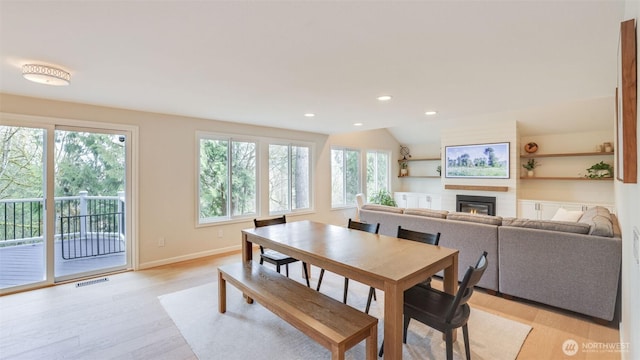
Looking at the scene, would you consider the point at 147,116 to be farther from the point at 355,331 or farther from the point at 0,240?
the point at 355,331

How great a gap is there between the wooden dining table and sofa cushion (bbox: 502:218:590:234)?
3.93 feet

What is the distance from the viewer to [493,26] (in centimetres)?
161

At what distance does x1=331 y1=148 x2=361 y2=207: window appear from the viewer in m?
6.50

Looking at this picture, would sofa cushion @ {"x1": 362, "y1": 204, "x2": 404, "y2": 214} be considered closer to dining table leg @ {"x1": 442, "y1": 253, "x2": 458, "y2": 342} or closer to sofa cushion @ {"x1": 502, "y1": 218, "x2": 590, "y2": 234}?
sofa cushion @ {"x1": 502, "y1": 218, "x2": 590, "y2": 234}

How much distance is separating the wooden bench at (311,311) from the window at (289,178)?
2760 millimetres

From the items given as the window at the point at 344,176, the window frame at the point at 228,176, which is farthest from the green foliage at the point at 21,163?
the window at the point at 344,176

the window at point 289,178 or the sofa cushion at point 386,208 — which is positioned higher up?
the window at point 289,178

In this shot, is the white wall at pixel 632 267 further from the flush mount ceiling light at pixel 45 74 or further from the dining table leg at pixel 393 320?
the flush mount ceiling light at pixel 45 74

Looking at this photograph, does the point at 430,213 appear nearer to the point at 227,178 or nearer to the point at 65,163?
the point at 227,178

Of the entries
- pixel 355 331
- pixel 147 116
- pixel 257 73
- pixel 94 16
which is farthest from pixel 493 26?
pixel 147 116

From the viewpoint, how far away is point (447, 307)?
6.23 feet

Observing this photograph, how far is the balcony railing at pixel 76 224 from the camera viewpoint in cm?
338

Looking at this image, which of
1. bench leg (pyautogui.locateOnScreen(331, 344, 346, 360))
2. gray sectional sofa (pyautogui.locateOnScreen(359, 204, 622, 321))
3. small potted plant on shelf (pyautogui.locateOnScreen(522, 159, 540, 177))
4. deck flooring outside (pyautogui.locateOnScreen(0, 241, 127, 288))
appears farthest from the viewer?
small potted plant on shelf (pyautogui.locateOnScreen(522, 159, 540, 177))

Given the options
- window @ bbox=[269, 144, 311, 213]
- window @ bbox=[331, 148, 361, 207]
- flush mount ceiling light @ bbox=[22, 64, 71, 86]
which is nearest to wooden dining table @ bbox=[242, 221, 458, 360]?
flush mount ceiling light @ bbox=[22, 64, 71, 86]
